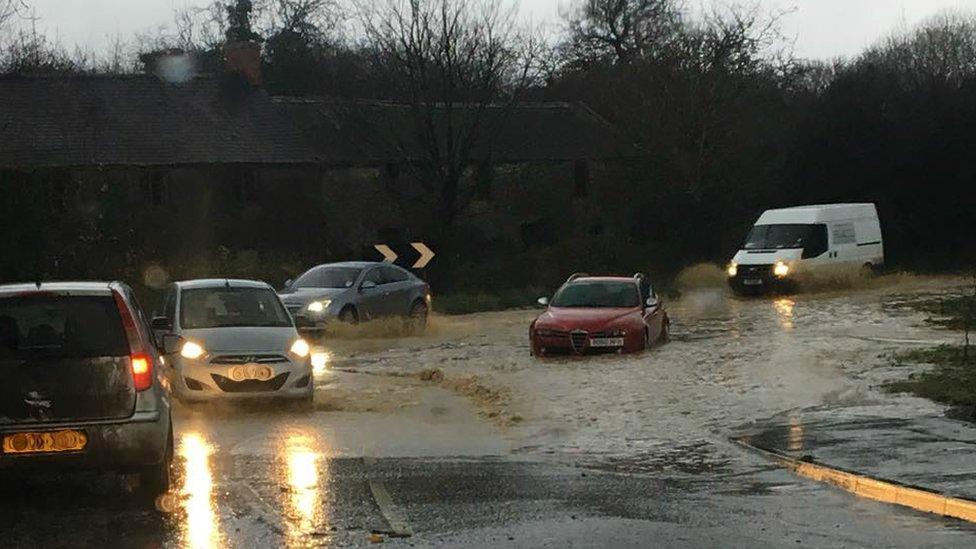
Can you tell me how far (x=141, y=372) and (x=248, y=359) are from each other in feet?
21.0

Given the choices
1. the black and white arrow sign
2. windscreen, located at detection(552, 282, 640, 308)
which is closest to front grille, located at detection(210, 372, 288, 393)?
windscreen, located at detection(552, 282, 640, 308)

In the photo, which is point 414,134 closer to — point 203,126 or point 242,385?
point 203,126

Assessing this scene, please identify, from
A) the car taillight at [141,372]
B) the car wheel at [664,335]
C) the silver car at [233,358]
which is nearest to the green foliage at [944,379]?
the car wheel at [664,335]

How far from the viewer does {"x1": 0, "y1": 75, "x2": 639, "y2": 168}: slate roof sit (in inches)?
2138

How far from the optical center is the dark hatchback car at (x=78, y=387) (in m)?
10.8

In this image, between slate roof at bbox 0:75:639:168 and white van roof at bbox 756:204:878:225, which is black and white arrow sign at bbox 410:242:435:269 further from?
slate roof at bbox 0:75:639:168

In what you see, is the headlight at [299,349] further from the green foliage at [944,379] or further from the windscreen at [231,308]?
the green foliage at [944,379]

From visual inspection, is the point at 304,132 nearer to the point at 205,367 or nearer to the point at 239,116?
the point at 239,116

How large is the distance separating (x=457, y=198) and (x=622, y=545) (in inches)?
1876

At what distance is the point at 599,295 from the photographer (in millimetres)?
26109

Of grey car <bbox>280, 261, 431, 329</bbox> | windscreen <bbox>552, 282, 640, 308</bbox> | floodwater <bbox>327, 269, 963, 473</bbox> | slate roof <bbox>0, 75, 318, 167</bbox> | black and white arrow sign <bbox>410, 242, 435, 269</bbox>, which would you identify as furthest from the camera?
slate roof <bbox>0, 75, 318, 167</bbox>

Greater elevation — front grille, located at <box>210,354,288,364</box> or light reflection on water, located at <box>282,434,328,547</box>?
front grille, located at <box>210,354,288,364</box>

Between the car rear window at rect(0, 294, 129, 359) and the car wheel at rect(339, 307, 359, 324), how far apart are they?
1841 cm

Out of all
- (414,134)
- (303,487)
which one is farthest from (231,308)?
(414,134)
